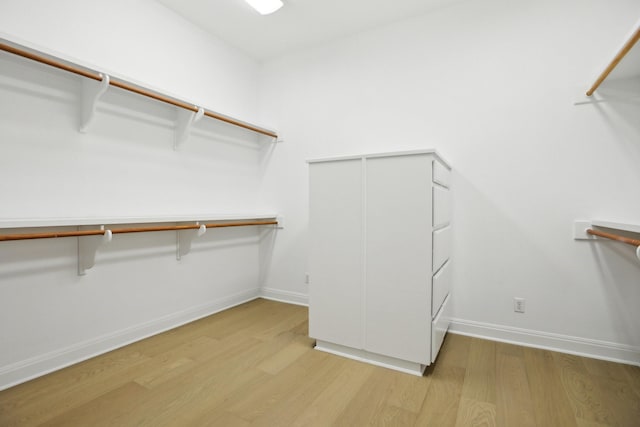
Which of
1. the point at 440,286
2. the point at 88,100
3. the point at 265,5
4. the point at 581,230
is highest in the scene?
the point at 265,5

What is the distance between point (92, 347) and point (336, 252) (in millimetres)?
1649

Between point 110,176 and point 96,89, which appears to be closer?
point 96,89

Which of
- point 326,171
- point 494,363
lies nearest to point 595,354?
Answer: point 494,363

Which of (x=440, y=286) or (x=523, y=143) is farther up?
(x=523, y=143)

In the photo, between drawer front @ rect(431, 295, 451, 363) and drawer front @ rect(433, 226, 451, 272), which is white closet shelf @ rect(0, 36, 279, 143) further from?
drawer front @ rect(431, 295, 451, 363)

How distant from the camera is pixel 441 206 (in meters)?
2.04

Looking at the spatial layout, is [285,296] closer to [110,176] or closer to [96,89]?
[110,176]

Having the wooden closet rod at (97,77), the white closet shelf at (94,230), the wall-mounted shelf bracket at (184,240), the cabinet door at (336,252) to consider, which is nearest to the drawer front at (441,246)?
the cabinet door at (336,252)

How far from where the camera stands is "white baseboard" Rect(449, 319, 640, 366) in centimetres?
196

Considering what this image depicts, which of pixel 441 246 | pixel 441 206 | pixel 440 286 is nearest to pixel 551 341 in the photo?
pixel 440 286

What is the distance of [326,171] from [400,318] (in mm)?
1014

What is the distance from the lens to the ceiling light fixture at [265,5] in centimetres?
237

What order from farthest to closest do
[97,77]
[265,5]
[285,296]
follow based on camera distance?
[285,296] < [265,5] < [97,77]

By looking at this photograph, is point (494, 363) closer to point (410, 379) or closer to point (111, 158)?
point (410, 379)
